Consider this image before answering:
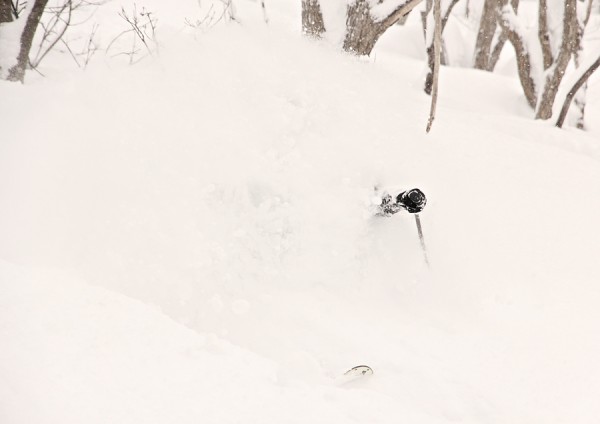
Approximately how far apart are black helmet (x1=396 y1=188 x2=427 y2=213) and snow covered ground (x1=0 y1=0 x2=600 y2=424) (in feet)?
1.13

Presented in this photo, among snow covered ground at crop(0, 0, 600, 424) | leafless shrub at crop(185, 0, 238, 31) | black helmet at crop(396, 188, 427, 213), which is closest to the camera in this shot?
snow covered ground at crop(0, 0, 600, 424)

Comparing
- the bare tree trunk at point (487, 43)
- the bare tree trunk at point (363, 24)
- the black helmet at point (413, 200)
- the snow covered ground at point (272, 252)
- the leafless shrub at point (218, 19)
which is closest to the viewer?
the snow covered ground at point (272, 252)

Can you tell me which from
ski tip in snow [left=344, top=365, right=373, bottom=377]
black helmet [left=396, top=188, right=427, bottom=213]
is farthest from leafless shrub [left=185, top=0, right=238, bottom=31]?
ski tip in snow [left=344, top=365, right=373, bottom=377]

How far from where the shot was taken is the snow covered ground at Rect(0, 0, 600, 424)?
2.02 metres

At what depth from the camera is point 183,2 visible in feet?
20.7

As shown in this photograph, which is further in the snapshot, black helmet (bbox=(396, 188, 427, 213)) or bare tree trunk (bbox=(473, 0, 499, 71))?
bare tree trunk (bbox=(473, 0, 499, 71))

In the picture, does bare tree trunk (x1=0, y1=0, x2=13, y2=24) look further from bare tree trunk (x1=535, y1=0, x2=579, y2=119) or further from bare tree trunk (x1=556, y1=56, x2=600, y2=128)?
bare tree trunk (x1=535, y1=0, x2=579, y2=119)

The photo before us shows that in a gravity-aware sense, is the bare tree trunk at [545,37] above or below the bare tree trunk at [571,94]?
above

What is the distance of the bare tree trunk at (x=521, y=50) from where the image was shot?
19.2ft

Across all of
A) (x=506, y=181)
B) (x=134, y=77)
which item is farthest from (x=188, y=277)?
(x=506, y=181)

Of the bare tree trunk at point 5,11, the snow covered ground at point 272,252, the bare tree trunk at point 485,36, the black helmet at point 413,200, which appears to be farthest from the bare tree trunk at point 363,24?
the bare tree trunk at point 485,36

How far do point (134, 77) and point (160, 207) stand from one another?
1.06 m

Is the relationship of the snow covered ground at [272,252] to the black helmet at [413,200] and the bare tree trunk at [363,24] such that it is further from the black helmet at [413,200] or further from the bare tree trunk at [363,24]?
the black helmet at [413,200]

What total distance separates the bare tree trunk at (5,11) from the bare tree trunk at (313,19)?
2.11 m
